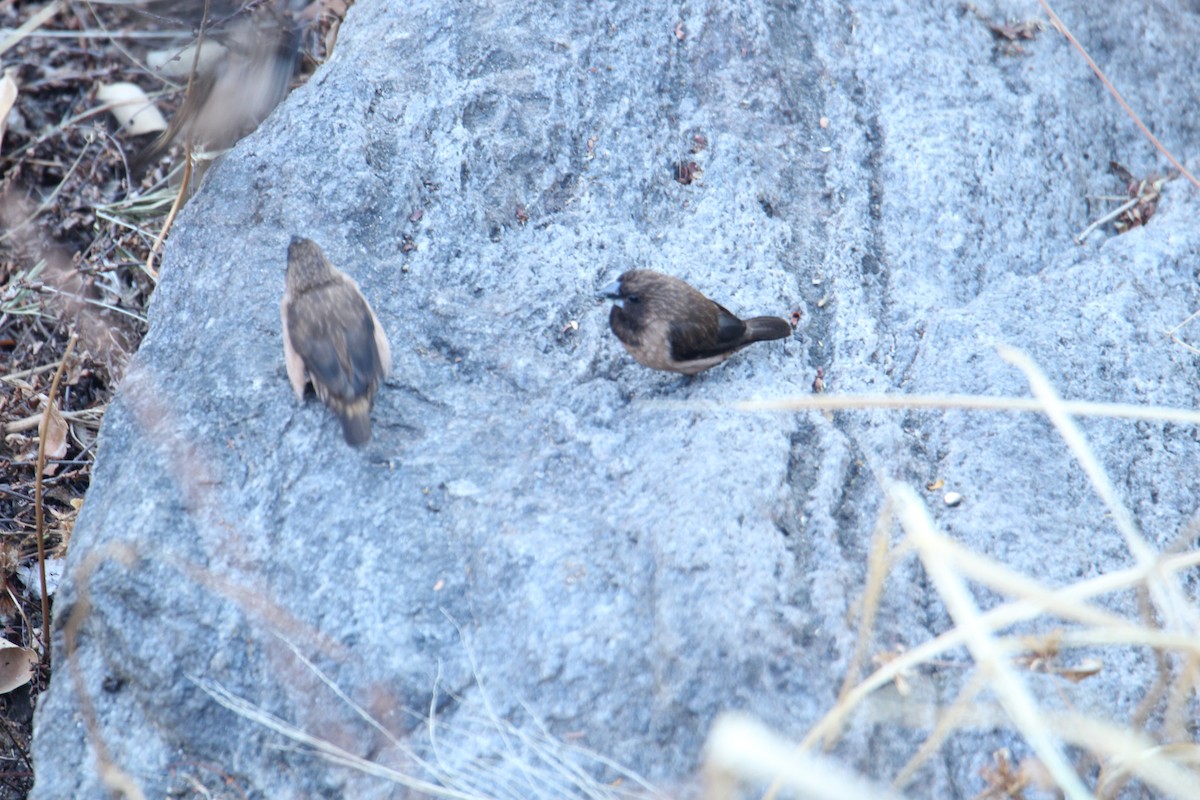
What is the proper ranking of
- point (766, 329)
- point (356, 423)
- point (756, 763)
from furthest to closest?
point (766, 329)
point (356, 423)
point (756, 763)

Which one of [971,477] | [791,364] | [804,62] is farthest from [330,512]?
[804,62]

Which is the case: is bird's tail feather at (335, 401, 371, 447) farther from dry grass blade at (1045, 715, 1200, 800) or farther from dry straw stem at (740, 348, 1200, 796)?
dry grass blade at (1045, 715, 1200, 800)

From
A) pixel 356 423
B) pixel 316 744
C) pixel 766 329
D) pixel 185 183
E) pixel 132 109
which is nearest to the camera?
pixel 316 744

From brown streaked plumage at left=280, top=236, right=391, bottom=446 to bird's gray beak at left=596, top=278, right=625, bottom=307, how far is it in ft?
2.86

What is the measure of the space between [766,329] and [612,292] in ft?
2.03

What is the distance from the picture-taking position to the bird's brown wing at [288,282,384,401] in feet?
12.2

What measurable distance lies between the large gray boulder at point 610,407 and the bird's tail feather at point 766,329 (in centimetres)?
14

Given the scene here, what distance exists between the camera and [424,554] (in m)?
3.48

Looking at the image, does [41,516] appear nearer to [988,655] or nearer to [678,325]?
[678,325]

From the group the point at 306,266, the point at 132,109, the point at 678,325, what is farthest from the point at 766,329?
the point at 132,109

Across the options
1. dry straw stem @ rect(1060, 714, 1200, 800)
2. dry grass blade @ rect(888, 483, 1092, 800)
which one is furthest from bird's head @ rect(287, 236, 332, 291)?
dry straw stem @ rect(1060, 714, 1200, 800)

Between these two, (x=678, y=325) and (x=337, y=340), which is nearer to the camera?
(x=337, y=340)

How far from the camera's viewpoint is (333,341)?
3.74m

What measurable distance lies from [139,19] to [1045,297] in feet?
20.8
